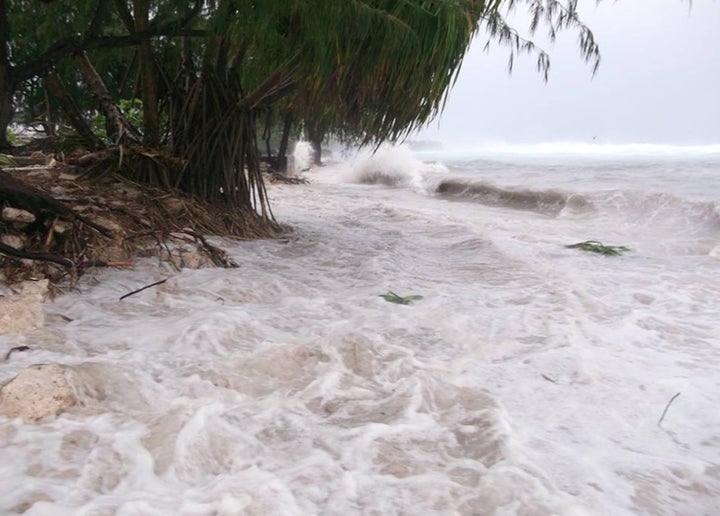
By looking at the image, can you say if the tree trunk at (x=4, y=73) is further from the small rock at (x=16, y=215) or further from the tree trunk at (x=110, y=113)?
the tree trunk at (x=110, y=113)

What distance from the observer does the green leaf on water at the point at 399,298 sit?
2.69 meters

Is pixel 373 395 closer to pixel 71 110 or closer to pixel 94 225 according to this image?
pixel 94 225

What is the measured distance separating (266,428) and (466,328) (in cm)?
114

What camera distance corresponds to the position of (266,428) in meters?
1.45

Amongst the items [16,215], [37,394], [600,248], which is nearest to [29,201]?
[16,215]

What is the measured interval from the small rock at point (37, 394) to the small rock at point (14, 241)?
123 cm

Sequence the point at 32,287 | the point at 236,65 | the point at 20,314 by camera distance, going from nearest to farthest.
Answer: the point at 20,314, the point at 32,287, the point at 236,65

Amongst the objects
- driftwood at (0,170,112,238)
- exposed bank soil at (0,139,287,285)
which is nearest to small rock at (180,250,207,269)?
exposed bank soil at (0,139,287,285)

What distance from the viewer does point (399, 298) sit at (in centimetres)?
273

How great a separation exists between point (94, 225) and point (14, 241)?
0.37 m

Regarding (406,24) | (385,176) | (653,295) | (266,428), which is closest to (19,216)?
(266,428)

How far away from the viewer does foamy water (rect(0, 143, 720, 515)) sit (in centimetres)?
120

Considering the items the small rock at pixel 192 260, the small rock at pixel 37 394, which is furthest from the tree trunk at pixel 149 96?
the small rock at pixel 37 394

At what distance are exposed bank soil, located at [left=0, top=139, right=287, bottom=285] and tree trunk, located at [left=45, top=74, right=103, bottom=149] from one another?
28 centimetres
